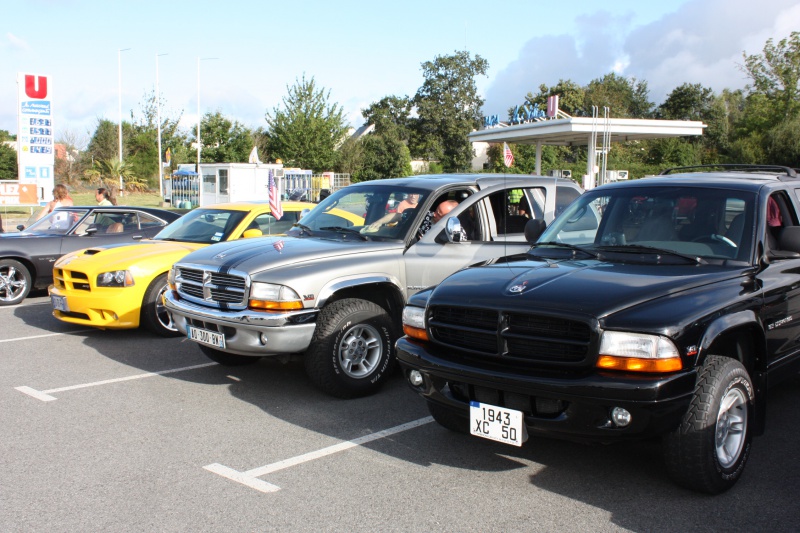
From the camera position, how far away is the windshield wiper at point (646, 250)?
4.52 m

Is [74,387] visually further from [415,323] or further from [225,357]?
[415,323]

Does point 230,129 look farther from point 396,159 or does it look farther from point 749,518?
point 749,518

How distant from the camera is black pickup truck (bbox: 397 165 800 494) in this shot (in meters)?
3.67

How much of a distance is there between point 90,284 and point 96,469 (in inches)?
159

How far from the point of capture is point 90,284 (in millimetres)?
8039

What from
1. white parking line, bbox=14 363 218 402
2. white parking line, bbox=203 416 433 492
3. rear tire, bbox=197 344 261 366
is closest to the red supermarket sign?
white parking line, bbox=14 363 218 402

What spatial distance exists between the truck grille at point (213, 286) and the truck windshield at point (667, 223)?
236 cm

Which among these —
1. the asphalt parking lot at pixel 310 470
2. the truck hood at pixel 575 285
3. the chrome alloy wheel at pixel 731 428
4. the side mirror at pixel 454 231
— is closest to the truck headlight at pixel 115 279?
the asphalt parking lot at pixel 310 470

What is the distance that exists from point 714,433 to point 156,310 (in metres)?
6.23

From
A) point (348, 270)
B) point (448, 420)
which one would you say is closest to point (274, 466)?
point (448, 420)

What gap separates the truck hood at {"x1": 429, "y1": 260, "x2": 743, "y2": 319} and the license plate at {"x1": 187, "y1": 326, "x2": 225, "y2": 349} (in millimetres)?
2180

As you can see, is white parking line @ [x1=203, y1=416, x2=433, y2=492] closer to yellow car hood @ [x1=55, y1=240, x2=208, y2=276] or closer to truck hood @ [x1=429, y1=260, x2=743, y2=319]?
truck hood @ [x1=429, y1=260, x2=743, y2=319]

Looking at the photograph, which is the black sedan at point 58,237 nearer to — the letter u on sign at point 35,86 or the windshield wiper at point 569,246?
the windshield wiper at point 569,246

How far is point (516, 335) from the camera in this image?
3953 millimetres
